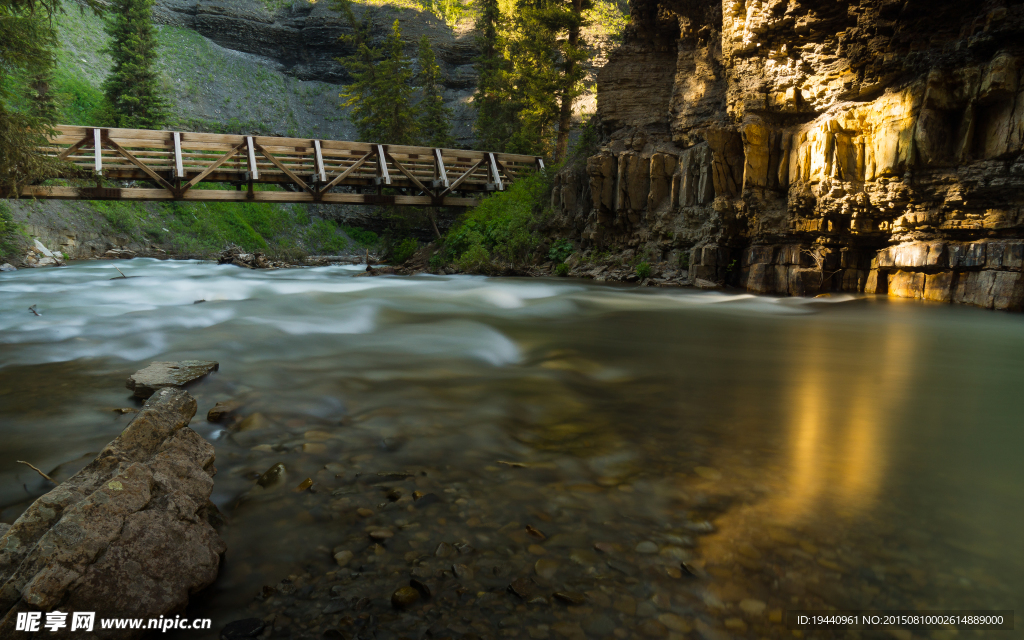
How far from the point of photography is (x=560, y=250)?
16.8 meters

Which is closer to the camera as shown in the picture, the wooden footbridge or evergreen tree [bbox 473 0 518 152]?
the wooden footbridge

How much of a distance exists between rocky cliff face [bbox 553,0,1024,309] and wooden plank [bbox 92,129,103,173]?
14.6m

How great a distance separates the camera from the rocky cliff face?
7.67m

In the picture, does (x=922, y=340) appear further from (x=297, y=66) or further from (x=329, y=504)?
(x=297, y=66)

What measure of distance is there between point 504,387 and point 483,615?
2.43 metres

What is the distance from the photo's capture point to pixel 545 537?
1.96 metres

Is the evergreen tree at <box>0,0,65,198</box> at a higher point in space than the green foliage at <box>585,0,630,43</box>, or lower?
lower

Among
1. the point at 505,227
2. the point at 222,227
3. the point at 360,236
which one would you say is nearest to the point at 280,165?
the point at 505,227

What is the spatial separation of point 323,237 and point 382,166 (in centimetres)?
1700

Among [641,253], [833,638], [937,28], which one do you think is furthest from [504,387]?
[641,253]

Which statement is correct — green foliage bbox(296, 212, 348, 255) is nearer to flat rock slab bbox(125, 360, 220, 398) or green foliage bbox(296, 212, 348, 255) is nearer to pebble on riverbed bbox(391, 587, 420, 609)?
flat rock slab bbox(125, 360, 220, 398)

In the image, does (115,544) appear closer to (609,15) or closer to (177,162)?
(177,162)

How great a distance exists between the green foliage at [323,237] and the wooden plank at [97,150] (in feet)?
54.6

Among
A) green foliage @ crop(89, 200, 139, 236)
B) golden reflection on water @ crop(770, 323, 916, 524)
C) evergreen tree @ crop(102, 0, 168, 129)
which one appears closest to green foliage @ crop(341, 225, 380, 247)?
evergreen tree @ crop(102, 0, 168, 129)
